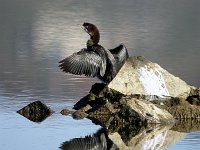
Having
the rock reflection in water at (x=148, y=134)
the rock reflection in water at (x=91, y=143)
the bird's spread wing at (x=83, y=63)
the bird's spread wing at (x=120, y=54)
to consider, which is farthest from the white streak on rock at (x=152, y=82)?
the rock reflection in water at (x=91, y=143)

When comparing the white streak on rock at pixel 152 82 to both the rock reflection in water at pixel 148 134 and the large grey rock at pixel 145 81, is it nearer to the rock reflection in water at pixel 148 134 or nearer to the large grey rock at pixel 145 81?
the large grey rock at pixel 145 81

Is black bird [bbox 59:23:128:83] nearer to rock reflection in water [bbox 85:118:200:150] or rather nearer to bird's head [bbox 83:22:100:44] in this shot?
bird's head [bbox 83:22:100:44]

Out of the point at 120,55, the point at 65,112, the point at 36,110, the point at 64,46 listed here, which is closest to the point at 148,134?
the point at 65,112

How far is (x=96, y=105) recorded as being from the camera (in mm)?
14586

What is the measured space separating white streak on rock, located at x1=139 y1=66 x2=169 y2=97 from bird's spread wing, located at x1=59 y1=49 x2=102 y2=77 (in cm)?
70

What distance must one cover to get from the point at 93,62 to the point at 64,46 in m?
7.58

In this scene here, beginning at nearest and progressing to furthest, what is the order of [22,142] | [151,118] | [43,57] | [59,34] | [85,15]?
[22,142], [151,118], [43,57], [59,34], [85,15]

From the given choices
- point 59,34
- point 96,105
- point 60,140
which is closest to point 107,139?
point 60,140

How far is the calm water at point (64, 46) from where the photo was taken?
13266 mm

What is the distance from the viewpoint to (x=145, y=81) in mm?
14797

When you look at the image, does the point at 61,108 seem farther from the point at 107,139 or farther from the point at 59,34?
the point at 59,34

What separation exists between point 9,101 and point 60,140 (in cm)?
271

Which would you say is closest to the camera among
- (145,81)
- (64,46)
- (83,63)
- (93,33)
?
(83,63)

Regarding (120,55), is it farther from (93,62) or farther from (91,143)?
(91,143)
